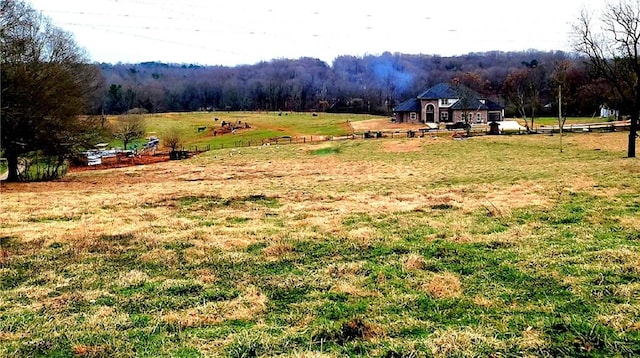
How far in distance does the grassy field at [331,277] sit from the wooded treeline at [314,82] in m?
95.2

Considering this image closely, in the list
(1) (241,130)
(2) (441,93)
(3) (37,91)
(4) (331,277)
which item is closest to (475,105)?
(2) (441,93)

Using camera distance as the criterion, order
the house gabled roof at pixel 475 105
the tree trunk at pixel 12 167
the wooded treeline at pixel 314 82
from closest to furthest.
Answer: the tree trunk at pixel 12 167 → the house gabled roof at pixel 475 105 → the wooded treeline at pixel 314 82

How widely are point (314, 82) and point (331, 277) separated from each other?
143 m

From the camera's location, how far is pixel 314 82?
147 meters

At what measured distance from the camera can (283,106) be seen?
137m

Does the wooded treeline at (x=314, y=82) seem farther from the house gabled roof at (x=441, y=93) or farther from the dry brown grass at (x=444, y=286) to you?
the dry brown grass at (x=444, y=286)

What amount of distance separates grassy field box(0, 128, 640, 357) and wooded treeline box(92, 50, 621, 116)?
9520 centimetres

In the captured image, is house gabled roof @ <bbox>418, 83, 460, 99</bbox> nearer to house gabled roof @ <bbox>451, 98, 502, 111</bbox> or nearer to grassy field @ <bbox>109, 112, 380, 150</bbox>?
house gabled roof @ <bbox>451, 98, 502, 111</bbox>

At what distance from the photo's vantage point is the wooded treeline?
118 metres

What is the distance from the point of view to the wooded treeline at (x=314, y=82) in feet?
387

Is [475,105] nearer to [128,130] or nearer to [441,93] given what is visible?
[441,93]

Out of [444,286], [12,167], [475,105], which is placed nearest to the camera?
[444,286]

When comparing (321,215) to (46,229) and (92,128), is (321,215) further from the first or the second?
(92,128)

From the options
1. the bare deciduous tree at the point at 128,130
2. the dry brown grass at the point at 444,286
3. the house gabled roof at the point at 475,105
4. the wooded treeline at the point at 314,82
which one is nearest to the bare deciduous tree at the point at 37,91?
the dry brown grass at the point at 444,286
